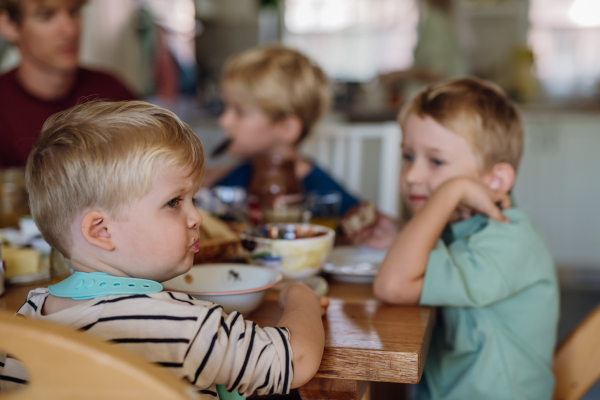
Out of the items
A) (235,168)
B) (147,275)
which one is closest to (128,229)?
(147,275)

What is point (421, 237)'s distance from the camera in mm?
862

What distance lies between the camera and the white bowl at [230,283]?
27.1 inches

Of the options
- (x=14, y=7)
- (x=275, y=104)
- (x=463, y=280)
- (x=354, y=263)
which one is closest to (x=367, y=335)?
(x=463, y=280)

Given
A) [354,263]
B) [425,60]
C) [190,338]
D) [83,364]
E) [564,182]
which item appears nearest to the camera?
[83,364]

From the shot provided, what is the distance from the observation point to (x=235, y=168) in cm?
187

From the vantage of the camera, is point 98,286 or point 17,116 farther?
point 17,116

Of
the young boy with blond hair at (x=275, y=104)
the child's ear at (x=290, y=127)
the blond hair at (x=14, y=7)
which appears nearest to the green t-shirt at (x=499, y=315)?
the young boy with blond hair at (x=275, y=104)

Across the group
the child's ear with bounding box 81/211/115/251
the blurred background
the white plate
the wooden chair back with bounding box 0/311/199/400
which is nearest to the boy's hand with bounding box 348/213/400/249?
the white plate

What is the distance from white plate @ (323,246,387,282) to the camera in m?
0.94

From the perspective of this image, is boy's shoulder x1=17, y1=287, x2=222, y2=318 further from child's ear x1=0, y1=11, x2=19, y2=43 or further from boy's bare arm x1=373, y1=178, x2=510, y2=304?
child's ear x1=0, y1=11, x2=19, y2=43

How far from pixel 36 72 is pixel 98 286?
1.49 m

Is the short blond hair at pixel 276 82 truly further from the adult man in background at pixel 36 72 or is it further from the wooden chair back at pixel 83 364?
the wooden chair back at pixel 83 364

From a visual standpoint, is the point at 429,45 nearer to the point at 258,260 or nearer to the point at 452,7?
the point at 452,7

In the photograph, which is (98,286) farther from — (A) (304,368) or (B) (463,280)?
(B) (463,280)
